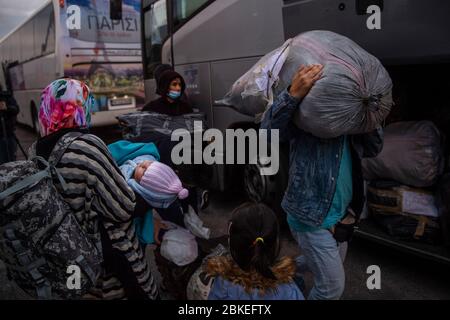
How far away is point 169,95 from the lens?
14.2 ft

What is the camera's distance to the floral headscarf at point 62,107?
173 centimetres

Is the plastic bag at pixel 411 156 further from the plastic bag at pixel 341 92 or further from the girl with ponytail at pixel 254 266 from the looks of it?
the girl with ponytail at pixel 254 266

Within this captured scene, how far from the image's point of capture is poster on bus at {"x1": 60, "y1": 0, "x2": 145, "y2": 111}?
8602 mm

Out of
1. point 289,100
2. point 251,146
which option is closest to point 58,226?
point 289,100

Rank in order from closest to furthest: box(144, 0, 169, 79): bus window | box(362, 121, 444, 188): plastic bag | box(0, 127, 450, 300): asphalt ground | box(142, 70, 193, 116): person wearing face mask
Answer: box(0, 127, 450, 300): asphalt ground → box(362, 121, 444, 188): plastic bag → box(142, 70, 193, 116): person wearing face mask → box(144, 0, 169, 79): bus window

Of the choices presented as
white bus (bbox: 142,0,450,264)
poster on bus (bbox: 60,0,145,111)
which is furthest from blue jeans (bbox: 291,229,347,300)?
poster on bus (bbox: 60,0,145,111)

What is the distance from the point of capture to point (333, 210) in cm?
207

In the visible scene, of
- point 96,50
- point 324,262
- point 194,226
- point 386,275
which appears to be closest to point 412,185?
point 386,275

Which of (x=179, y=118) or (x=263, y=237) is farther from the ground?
(x=179, y=118)

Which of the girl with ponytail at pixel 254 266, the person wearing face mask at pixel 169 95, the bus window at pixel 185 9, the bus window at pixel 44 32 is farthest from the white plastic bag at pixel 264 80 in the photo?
the bus window at pixel 44 32
